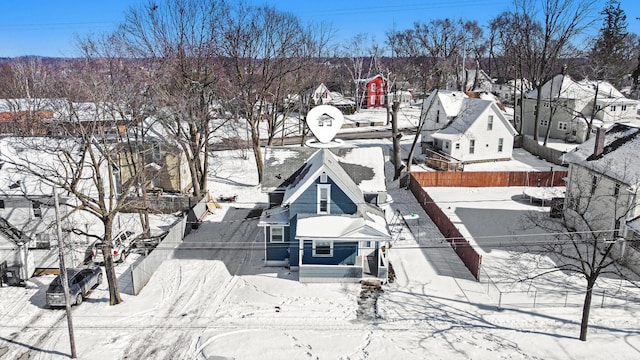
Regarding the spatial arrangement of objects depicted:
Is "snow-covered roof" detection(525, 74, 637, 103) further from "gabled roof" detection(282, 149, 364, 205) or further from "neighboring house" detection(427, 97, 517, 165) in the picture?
"gabled roof" detection(282, 149, 364, 205)

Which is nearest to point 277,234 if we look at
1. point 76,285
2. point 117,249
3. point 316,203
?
point 316,203

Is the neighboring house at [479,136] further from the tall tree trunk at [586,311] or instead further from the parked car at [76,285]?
the parked car at [76,285]

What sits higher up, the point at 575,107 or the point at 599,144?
→ the point at 575,107

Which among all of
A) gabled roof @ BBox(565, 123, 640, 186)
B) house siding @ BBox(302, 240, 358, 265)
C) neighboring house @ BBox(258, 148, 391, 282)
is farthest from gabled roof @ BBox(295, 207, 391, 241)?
gabled roof @ BBox(565, 123, 640, 186)

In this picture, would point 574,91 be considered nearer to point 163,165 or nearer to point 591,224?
point 591,224

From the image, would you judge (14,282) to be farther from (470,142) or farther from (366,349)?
(470,142)

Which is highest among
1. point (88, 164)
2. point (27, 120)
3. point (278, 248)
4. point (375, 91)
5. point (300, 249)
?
point (375, 91)
